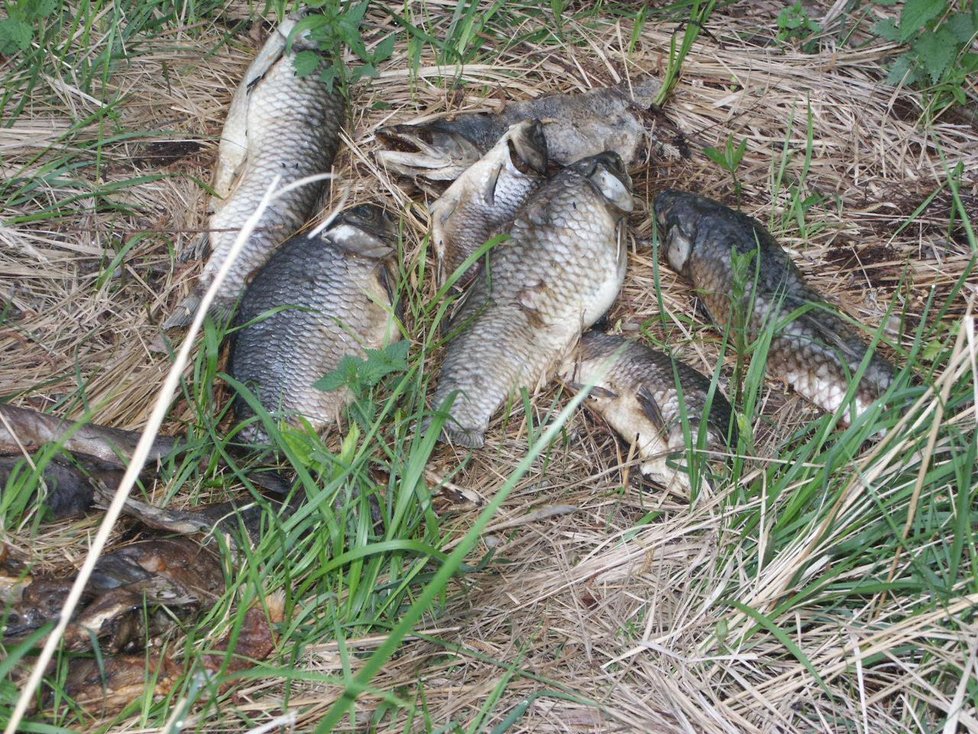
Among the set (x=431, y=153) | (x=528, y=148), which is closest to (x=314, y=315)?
(x=431, y=153)

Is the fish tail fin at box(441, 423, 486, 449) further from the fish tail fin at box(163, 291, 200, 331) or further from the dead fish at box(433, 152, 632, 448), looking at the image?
the fish tail fin at box(163, 291, 200, 331)

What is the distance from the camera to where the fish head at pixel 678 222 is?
3.20m

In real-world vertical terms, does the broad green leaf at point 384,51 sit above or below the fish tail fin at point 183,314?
above

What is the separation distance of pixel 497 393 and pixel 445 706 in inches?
41.5

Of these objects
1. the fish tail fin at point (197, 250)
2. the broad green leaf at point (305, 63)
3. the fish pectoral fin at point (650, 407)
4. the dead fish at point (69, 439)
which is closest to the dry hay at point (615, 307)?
the fish tail fin at point (197, 250)

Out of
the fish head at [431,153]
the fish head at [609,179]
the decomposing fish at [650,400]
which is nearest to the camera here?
the decomposing fish at [650,400]

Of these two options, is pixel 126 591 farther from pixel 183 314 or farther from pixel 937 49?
pixel 937 49

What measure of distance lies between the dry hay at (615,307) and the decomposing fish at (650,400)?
0.08 metres

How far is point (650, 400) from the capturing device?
277 centimetres

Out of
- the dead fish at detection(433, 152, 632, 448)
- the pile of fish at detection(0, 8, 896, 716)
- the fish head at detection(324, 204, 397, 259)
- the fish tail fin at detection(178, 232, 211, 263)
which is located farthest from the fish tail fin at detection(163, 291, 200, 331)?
the dead fish at detection(433, 152, 632, 448)

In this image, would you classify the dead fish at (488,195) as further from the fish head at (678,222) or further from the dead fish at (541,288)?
the fish head at (678,222)

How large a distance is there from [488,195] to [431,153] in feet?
0.99

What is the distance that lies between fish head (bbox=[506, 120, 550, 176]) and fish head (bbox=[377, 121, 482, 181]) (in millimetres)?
206

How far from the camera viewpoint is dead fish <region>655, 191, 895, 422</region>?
2793 mm
